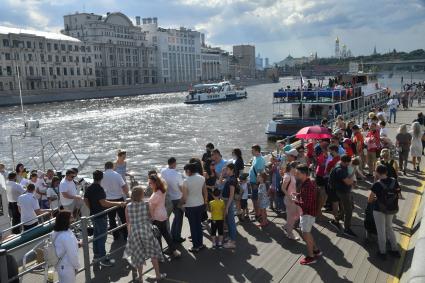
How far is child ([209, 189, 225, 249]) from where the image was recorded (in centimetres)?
810

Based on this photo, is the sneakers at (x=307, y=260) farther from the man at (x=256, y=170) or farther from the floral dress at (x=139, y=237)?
the floral dress at (x=139, y=237)

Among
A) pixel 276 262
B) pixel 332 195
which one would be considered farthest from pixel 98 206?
pixel 332 195

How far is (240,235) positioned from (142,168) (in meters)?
19.4

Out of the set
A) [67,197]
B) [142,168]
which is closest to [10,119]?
[142,168]

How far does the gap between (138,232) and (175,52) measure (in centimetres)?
16674

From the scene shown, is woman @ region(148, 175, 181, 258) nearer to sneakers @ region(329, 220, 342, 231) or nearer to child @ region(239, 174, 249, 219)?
child @ region(239, 174, 249, 219)

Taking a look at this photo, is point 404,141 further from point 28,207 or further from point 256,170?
point 28,207

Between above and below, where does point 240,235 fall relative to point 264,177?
below

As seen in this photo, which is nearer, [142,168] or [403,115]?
[142,168]

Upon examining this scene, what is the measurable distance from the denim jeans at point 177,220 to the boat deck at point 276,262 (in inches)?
11.6

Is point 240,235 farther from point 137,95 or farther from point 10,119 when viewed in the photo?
point 137,95

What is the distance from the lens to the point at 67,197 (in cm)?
901

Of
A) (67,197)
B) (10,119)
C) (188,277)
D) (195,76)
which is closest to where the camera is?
(188,277)

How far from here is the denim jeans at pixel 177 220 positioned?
8.41 metres
